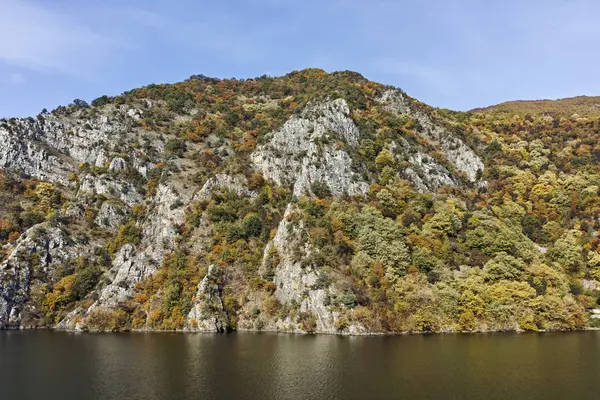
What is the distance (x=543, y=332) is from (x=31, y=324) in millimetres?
113743

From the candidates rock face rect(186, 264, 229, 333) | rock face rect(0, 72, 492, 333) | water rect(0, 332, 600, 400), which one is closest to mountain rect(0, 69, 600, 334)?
rock face rect(186, 264, 229, 333)

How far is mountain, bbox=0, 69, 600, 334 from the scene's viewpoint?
88.9 m

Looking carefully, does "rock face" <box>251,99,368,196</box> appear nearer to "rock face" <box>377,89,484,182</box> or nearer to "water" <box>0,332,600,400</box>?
"rock face" <box>377,89,484,182</box>

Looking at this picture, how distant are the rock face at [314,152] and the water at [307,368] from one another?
177 feet

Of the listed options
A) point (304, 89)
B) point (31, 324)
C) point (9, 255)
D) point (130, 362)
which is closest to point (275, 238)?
point (130, 362)

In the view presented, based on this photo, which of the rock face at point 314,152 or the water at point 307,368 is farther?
the rock face at point 314,152

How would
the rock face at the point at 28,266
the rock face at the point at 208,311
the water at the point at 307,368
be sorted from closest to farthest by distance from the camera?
the water at the point at 307,368 → the rock face at the point at 208,311 → the rock face at the point at 28,266

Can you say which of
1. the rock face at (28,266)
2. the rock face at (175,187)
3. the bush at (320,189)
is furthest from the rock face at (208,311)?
the rock face at (28,266)

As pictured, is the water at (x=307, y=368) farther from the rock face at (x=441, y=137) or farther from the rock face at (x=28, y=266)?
the rock face at (x=441, y=137)

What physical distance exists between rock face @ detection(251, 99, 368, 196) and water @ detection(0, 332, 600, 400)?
53.9 m

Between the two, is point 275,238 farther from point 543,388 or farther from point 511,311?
point 543,388

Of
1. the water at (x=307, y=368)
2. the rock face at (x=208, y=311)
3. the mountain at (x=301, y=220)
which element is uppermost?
the mountain at (x=301, y=220)

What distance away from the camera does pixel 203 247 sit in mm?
109688

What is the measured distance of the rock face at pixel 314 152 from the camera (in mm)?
121500
